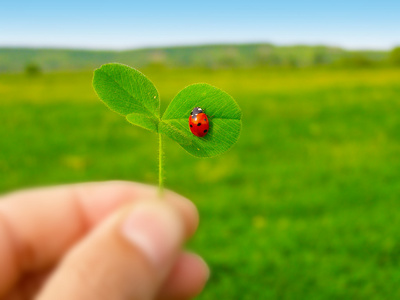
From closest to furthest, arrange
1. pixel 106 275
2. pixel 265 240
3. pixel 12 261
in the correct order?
pixel 106 275 → pixel 12 261 → pixel 265 240

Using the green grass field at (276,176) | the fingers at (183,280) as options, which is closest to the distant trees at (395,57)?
the green grass field at (276,176)

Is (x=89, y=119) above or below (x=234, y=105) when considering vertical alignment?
below

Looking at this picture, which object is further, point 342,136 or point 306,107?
point 306,107

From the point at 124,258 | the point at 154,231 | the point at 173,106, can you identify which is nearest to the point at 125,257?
the point at 124,258

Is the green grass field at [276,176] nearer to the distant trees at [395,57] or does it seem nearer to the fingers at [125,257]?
the fingers at [125,257]

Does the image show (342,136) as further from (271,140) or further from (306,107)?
(306,107)

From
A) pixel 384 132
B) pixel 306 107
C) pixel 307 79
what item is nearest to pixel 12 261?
pixel 384 132

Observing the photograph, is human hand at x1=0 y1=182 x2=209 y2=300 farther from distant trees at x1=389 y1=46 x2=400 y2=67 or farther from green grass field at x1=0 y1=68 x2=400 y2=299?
distant trees at x1=389 y1=46 x2=400 y2=67

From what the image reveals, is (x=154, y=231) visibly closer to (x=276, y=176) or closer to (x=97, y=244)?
(x=97, y=244)
